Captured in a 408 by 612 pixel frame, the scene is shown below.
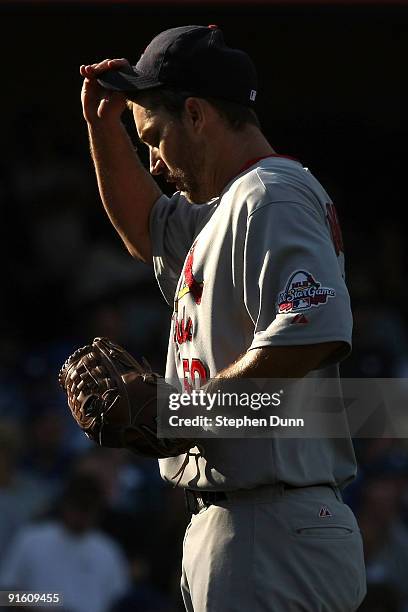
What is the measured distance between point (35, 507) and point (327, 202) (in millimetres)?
3181

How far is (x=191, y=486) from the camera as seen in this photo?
7.62 feet

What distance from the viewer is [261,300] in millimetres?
2141

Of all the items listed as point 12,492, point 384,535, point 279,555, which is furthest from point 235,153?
point 12,492

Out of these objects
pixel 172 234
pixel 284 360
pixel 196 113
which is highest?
pixel 196 113

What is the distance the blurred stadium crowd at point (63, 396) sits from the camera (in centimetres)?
470

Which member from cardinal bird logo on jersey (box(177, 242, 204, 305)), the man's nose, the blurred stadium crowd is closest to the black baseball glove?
cardinal bird logo on jersey (box(177, 242, 204, 305))

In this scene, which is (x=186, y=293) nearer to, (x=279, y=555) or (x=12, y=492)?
(x=279, y=555)

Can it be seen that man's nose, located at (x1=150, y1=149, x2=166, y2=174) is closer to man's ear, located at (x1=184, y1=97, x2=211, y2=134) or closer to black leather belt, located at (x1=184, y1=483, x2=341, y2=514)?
man's ear, located at (x1=184, y1=97, x2=211, y2=134)

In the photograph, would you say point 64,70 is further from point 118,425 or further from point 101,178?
point 118,425

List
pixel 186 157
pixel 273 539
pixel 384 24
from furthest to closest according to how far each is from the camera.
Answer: pixel 384 24, pixel 186 157, pixel 273 539

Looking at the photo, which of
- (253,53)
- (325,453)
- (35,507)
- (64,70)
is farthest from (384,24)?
(325,453)

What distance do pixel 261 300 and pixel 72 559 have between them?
280cm

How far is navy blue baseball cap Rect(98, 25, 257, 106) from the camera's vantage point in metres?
2.40

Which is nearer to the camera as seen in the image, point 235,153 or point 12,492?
point 235,153
